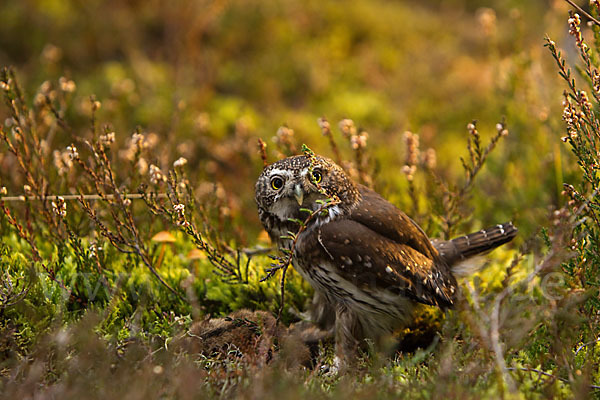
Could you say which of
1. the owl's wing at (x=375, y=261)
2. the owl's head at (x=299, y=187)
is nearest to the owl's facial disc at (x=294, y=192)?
the owl's head at (x=299, y=187)

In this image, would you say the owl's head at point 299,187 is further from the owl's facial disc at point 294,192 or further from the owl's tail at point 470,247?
the owl's tail at point 470,247

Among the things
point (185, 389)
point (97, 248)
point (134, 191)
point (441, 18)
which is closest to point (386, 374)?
point (185, 389)

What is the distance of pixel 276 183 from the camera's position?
3584mm

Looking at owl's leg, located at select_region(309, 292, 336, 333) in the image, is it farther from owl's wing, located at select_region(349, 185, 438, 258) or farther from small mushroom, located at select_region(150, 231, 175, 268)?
small mushroom, located at select_region(150, 231, 175, 268)

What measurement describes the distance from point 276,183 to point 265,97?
471 centimetres

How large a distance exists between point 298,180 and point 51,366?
1639 millimetres

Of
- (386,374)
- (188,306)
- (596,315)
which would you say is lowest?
(188,306)

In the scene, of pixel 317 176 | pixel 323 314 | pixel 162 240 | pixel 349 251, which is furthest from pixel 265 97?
pixel 349 251

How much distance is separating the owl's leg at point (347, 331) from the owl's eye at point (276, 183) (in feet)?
2.76

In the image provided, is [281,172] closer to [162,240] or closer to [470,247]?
[162,240]

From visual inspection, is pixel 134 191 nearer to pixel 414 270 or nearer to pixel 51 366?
pixel 51 366

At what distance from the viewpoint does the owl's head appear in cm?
349

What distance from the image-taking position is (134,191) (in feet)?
14.5

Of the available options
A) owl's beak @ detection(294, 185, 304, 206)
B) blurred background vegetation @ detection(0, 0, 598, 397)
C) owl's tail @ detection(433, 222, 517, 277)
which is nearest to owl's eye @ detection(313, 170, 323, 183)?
owl's beak @ detection(294, 185, 304, 206)
